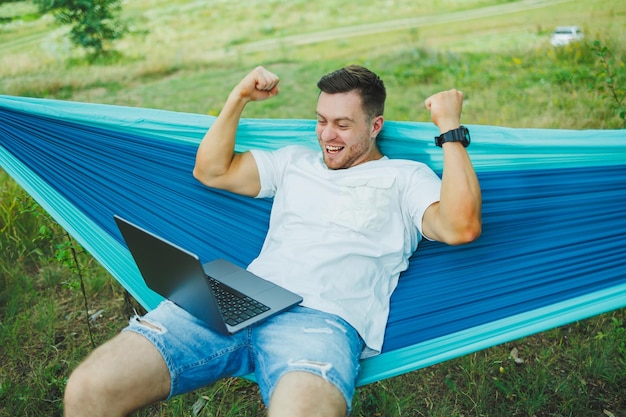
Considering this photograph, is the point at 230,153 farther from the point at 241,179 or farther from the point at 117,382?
the point at 117,382

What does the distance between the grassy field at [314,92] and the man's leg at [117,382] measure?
0.63m

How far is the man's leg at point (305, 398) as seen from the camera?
140cm

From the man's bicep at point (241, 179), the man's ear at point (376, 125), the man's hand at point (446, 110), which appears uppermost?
the man's hand at point (446, 110)

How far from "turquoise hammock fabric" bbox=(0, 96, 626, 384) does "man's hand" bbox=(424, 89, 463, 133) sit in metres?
0.22

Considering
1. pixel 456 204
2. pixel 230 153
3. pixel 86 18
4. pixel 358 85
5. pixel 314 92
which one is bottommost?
pixel 314 92

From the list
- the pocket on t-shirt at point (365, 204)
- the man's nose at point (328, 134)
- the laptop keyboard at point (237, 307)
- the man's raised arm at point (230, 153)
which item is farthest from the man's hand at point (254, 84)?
the laptop keyboard at point (237, 307)

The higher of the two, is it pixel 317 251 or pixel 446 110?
pixel 446 110

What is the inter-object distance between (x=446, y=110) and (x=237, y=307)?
813 millimetres

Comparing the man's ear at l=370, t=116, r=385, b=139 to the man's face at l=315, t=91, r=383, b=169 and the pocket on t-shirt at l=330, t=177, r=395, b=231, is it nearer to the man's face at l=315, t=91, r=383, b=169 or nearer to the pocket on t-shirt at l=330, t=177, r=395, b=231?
the man's face at l=315, t=91, r=383, b=169

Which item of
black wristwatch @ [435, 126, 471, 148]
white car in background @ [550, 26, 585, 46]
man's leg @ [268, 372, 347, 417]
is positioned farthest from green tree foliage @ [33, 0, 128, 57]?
man's leg @ [268, 372, 347, 417]

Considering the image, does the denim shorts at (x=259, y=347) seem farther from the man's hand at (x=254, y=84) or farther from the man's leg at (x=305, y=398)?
the man's hand at (x=254, y=84)

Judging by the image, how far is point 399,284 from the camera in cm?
192

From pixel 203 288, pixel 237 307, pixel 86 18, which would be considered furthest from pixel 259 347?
pixel 86 18

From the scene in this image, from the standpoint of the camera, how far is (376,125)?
205 cm
